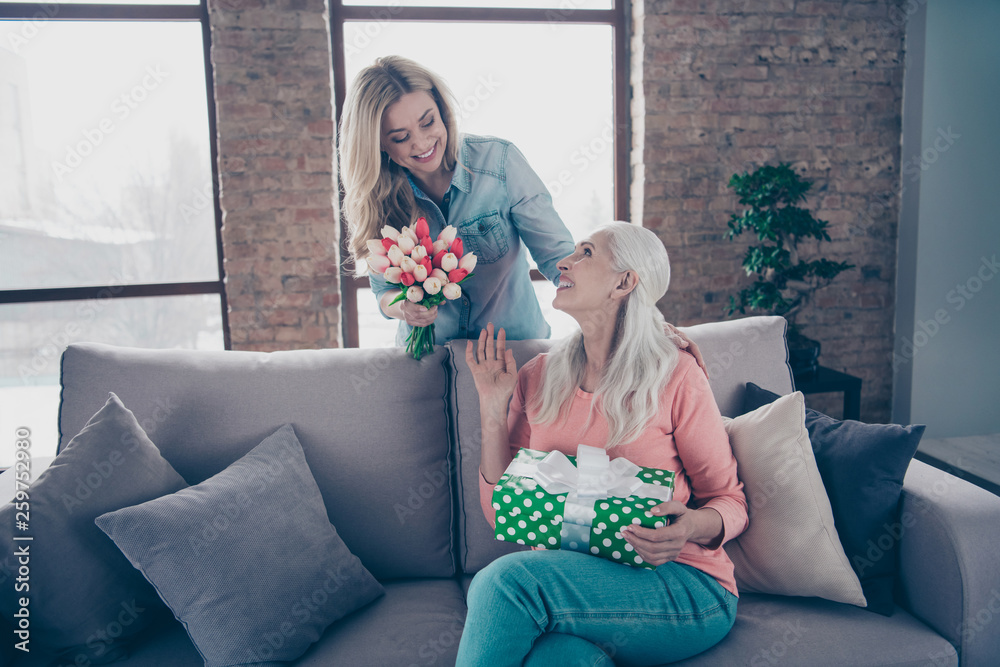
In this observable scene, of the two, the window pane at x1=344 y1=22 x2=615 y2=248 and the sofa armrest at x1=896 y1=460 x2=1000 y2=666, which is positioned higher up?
the window pane at x1=344 y1=22 x2=615 y2=248

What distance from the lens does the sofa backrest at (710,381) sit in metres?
1.58

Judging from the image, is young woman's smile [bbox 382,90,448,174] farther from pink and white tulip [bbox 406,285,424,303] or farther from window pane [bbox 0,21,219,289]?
window pane [bbox 0,21,219,289]

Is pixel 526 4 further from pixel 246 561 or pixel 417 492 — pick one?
pixel 246 561

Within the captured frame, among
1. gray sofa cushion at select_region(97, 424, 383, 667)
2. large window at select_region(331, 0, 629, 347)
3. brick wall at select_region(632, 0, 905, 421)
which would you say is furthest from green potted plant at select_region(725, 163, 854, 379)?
gray sofa cushion at select_region(97, 424, 383, 667)

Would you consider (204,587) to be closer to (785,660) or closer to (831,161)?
(785,660)

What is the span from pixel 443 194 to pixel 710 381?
3.02 ft

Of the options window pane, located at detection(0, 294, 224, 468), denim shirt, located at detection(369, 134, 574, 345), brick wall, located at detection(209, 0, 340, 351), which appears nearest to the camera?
denim shirt, located at detection(369, 134, 574, 345)

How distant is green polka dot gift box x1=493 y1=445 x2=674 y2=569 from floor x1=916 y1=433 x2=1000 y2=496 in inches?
100

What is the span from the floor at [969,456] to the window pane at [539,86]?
6.79ft

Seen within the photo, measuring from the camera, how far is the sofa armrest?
1213 mm

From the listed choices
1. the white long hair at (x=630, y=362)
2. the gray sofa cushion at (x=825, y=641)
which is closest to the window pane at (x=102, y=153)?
the white long hair at (x=630, y=362)

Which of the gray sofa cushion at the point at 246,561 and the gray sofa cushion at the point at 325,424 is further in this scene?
the gray sofa cushion at the point at 325,424

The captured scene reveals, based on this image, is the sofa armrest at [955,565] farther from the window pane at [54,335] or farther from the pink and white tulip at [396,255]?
the window pane at [54,335]

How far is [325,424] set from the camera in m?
1.54
